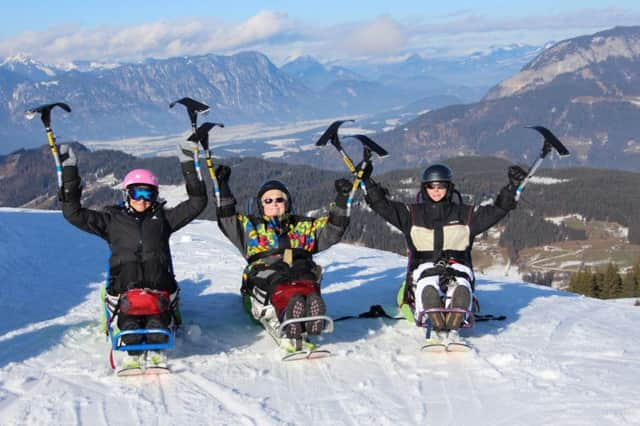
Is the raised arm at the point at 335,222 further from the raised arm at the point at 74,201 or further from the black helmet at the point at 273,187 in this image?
the raised arm at the point at 74,201

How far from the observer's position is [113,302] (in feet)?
24.9

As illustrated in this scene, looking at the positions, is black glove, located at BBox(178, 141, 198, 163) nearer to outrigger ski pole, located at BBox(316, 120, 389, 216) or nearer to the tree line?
outrigger ski pole, located at BBox(316, 120, 389, 216)

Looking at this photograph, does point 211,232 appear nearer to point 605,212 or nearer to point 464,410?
point 464,410

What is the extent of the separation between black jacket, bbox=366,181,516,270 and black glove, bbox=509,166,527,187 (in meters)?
0.08

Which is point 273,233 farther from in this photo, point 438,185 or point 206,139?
point 438,185

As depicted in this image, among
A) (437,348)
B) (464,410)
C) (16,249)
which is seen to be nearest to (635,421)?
(464,410)

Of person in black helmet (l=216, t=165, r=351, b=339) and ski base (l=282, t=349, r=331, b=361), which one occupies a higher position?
person in black helmet (l=216, t=165, r=351, b=339)

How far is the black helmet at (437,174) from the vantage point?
8.68m

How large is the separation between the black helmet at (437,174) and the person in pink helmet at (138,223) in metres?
3.08

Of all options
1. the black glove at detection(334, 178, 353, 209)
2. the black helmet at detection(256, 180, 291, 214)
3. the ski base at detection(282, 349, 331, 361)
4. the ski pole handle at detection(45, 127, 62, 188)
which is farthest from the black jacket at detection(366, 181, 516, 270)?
the ski pole handle at detection(45, 127, 62, 188)

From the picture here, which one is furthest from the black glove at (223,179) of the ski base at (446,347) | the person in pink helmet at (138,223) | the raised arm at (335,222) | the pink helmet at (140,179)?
the ski base at (446,347)

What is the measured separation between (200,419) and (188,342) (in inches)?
91.2

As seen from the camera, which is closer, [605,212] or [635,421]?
[635,421]

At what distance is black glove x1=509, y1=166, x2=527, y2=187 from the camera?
862cm
